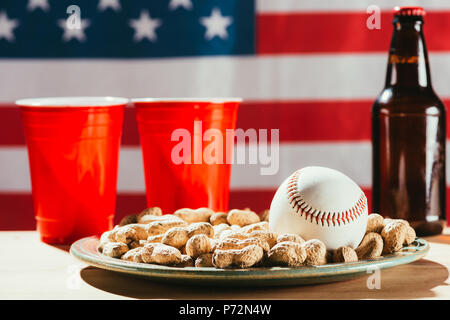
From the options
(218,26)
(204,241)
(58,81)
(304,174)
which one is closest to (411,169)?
(304,174)

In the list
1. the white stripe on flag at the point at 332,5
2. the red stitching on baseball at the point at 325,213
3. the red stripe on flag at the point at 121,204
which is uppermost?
the white stripe on flag at the point at 332,5

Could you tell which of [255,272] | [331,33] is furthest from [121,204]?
[255,272]

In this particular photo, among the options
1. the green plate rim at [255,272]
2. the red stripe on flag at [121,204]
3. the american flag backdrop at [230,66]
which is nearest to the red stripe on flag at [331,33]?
the american flag backdrop at [230,66]

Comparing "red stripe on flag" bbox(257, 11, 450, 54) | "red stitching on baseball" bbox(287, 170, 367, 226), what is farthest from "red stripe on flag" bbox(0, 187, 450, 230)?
"red stitching on baseball" bbox(287, 170, 367, 226)

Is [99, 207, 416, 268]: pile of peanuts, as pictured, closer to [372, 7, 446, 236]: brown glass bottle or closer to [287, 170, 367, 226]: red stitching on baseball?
[287, 170, 367, 226]: red stitching on baseball

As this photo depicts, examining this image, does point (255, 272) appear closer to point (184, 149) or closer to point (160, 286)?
point (160, 286)

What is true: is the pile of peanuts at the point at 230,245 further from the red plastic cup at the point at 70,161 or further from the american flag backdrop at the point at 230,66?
the american flag backdrop at the point at 230,66
